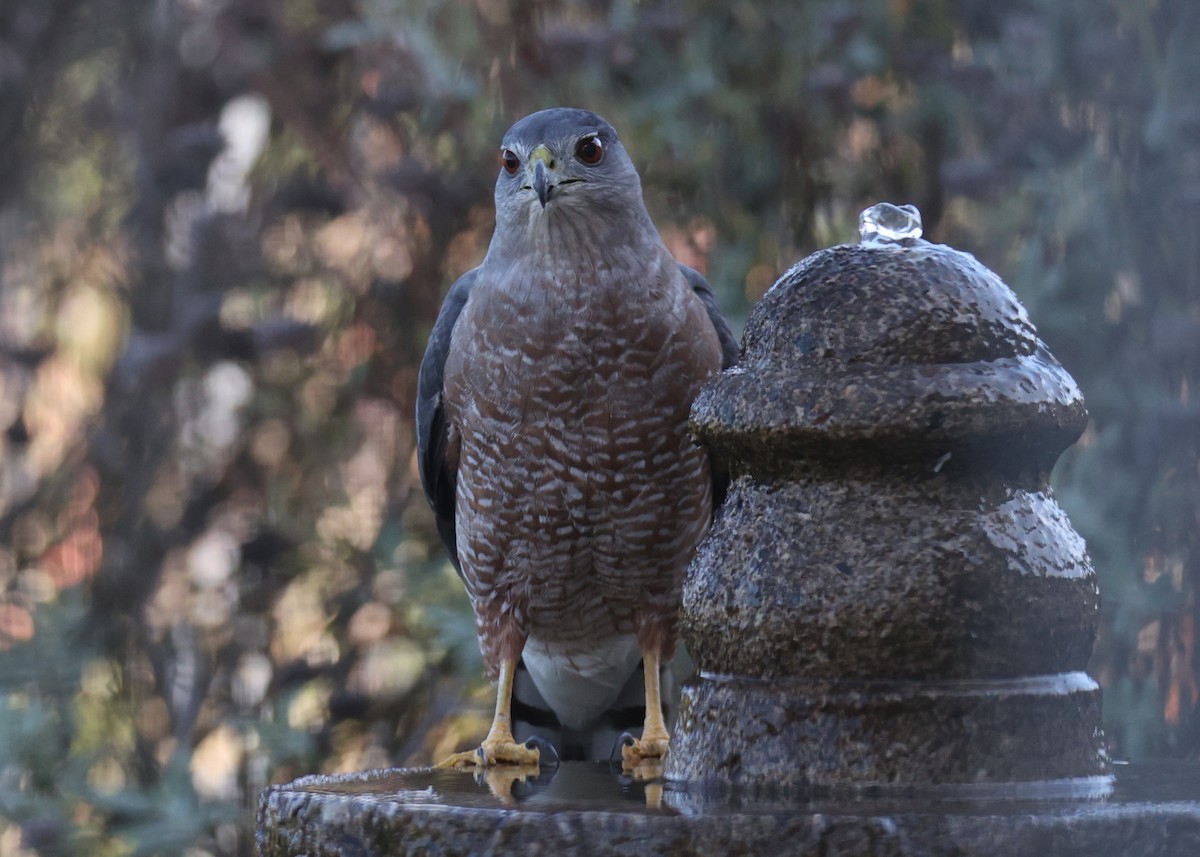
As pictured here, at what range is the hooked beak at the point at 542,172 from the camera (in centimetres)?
333

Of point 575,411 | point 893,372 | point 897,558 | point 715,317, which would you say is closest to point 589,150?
point 715,317

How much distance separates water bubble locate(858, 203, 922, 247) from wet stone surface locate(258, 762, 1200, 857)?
73 centimetres

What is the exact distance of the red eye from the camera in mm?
3471

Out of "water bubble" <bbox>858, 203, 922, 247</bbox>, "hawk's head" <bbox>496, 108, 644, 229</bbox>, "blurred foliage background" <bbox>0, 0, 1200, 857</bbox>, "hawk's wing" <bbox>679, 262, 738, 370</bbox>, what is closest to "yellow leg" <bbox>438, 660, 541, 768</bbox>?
"hawk's wing" <bbox>679, 262, 738, 370</bbox>

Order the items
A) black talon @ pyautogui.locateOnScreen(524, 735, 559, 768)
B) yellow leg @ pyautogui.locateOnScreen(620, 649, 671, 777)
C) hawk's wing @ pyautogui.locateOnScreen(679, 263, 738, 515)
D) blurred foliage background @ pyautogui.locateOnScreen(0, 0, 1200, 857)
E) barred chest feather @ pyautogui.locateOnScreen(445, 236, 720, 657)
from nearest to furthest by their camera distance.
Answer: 1. yellow leg @ pyautogui.locateOnScreen(620, 649, 671, 777)
2. black talon @ pyautogui.locateOnScreen(524, 735, 559, 768)
3. barred chest feather @ pyautogui.locateOnScreen(445, 236, 720, 657)
4. hawk's wing @ pyautogui.locateOnScreen(679, 263, 738, 515)
5. blurred foliage background @ pyautogui.locateOnScreen(0, 0, 1200, 857)

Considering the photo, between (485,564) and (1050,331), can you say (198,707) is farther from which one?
(1050,331)

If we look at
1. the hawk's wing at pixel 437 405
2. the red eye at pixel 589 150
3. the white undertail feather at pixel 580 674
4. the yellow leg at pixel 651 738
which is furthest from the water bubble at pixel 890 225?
the white undertail feather at pixel 580 674

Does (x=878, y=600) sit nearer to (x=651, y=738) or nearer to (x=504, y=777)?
(x=504, y=777)

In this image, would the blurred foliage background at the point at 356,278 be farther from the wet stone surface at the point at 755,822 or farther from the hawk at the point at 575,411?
the wet stone surface at the point at 755,822

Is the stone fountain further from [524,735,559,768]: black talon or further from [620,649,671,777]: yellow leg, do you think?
[524,735,559,768]: black talon

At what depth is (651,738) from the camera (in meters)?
3.08

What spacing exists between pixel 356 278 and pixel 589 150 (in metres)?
2.13

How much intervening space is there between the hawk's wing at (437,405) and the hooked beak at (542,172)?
1.07ft

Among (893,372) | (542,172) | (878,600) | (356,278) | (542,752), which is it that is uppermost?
(356,278)
